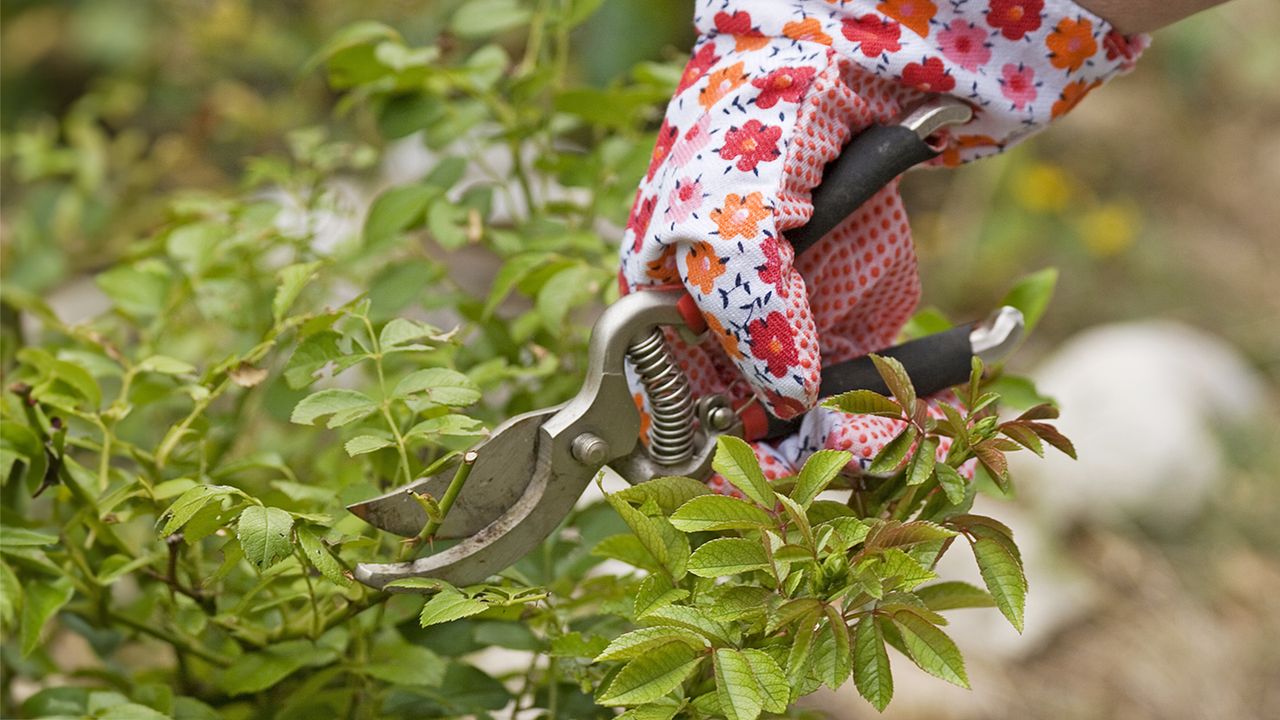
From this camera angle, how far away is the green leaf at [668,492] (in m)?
0.61

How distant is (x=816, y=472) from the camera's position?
1.89 ft

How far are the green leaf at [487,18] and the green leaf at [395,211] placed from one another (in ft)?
0.39

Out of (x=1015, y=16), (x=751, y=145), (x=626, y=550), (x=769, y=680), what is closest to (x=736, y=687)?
(x=769, y=680)

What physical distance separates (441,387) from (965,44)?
31 centimetres

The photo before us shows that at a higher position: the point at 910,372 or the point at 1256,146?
the point at 910,372

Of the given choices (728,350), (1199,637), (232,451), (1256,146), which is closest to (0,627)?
(232,451)

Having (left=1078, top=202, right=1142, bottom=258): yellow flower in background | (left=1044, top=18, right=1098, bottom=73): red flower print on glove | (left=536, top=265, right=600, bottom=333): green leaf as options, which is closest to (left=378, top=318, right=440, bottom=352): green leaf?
(left=536, top=265, right=600, bottom=333): green leaf

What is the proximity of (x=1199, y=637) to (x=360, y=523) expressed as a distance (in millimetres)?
1316

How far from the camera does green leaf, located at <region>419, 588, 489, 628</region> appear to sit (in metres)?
0.57

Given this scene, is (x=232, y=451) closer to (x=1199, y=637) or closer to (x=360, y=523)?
(x=360, y=523)

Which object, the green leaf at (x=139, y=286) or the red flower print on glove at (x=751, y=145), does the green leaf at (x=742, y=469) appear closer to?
the red flower print on glove at (x=751, y=145)

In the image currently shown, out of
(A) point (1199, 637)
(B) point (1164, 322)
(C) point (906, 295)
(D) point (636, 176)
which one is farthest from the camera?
(B) point (1164, 322)

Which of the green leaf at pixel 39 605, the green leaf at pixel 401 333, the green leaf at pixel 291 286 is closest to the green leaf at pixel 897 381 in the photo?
the green leaf at pixel 401 333

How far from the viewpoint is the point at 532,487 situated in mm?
641
